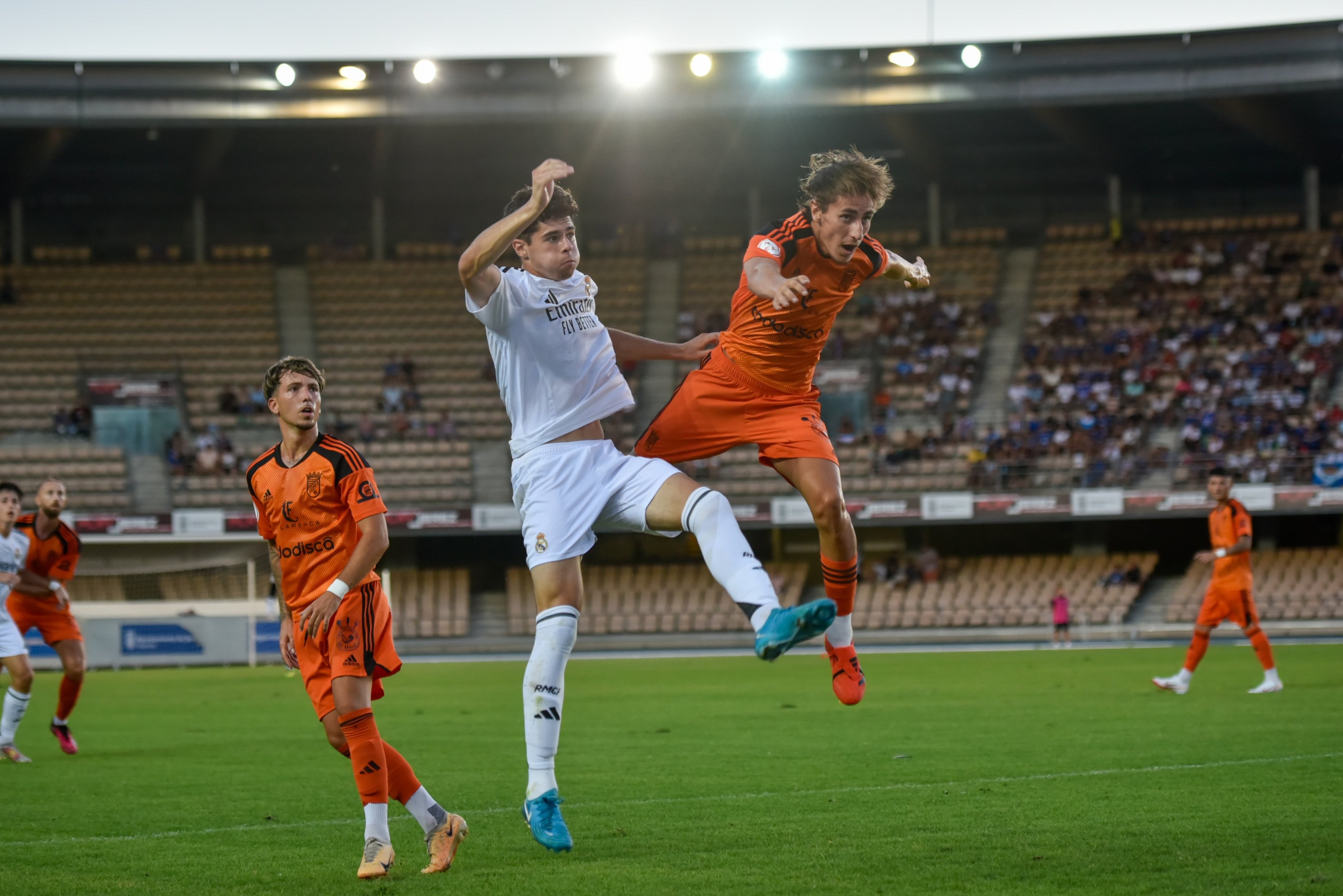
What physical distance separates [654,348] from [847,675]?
2037 mm

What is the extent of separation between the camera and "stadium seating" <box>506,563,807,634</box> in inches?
1364

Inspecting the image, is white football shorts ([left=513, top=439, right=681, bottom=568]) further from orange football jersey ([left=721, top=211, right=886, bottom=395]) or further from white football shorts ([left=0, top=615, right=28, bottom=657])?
white football shorts ([left=0, top=615, right=28, bottom=657])

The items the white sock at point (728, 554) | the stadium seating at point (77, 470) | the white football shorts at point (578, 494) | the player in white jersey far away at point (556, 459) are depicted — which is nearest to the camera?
the white sock at point (728, 554)

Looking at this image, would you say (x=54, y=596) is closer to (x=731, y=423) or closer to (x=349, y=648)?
(x=349, y=648)

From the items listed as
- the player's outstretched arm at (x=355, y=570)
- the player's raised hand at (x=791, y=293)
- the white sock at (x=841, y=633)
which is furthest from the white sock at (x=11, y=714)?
the player's raised hand at (x=791, y=293)

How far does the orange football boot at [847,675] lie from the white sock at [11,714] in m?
8.39

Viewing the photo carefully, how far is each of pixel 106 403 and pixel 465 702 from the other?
72.8 ft

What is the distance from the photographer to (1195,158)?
4156cm

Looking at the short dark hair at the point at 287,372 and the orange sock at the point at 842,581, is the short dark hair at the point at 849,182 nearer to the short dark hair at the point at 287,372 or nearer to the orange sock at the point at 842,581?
the orange sock at the point at 842,581

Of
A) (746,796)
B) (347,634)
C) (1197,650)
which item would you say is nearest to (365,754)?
(347,634)

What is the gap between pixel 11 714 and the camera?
1251 cm

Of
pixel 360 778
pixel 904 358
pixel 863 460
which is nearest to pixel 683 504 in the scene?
pixel 360 778

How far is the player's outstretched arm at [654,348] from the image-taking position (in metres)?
7.41

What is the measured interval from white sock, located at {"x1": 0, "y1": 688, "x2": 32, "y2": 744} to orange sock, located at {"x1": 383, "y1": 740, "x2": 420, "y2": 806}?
7087 millimetres
